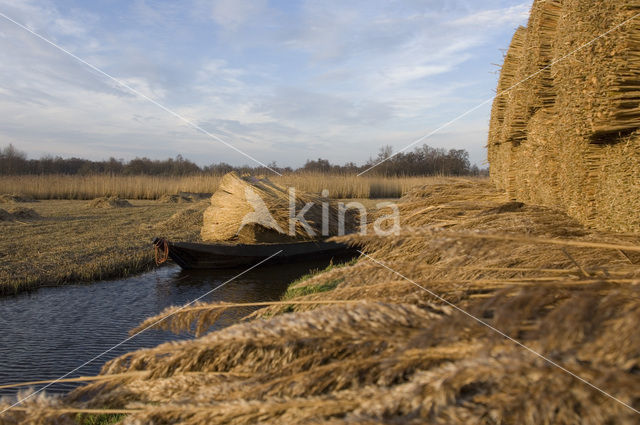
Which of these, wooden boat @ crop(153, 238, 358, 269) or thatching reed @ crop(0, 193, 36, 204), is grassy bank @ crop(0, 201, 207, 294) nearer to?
wooden boat @ crop(153, 238, 358, 269)

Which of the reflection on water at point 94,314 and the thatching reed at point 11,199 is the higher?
the thatching reed at point 11,199

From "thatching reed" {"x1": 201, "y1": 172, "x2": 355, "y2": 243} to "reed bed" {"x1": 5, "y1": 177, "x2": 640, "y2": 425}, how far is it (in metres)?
7.07

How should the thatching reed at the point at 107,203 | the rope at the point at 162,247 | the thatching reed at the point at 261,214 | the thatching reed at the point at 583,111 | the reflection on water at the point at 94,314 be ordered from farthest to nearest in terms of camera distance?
the thatching reed at the point at 107,203, the thatching reed at the point at 261,214, the rope at the point at 162,247, the reflection on water at the point at 94,314, the thatching reed at the point at 583,111

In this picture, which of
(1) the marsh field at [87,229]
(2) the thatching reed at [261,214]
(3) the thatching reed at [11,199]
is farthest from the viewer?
(3) the thatching reed at [11,199]

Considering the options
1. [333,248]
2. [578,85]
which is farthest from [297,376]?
[333,248]

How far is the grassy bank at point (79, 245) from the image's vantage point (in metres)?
6.84

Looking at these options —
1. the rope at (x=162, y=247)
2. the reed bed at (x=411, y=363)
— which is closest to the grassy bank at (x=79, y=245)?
the rope at (x=162, y=247)

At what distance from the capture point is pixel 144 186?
940 inches

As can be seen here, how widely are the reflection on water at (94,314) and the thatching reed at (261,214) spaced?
91 centimetres

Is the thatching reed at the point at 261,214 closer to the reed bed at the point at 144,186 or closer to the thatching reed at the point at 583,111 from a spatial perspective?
the thatching reed at the point at 583,111

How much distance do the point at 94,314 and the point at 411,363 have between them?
5.40 meters

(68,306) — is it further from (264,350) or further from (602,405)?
(602,405)

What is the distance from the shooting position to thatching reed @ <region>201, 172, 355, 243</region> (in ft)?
28.3

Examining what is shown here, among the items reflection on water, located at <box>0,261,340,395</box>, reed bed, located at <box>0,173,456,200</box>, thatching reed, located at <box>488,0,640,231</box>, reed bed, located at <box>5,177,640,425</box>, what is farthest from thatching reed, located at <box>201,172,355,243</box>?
reed bed, located at <box>0,173,456,200</box>
